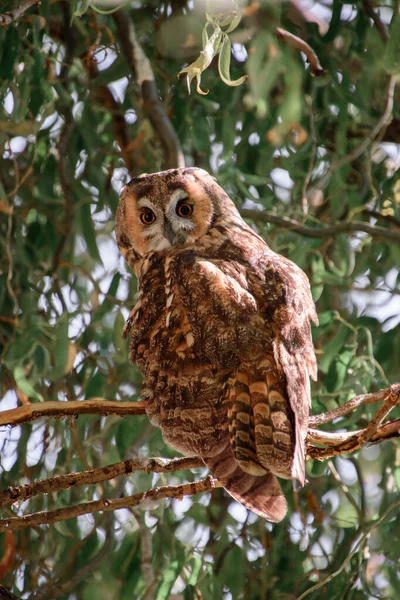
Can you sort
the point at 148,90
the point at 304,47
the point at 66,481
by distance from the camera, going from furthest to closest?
the point at 304,47 → the point at 148,90 → the point at 66,481

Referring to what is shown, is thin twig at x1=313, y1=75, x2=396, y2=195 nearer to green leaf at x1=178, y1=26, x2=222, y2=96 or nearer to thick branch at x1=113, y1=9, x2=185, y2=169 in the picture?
thick branch at x1=113, y1=9, x2=185, y2=169

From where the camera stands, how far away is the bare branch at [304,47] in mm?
2631

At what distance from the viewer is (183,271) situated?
70.5 inches

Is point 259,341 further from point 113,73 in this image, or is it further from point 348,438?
point 113,73

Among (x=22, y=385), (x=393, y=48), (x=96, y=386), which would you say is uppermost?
(x=393, y=48)

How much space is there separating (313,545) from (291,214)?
962 mm

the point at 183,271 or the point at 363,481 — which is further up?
the point at 183,271

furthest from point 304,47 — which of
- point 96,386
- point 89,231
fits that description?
point 96,386

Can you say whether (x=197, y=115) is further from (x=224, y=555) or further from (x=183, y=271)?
(x=224, y=555)

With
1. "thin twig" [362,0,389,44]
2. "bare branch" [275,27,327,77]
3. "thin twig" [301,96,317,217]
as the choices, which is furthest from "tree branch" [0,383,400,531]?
"thin twig" [362,0,389,44]

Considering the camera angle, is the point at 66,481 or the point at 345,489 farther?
the point at 345,489

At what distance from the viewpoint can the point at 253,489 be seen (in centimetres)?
158

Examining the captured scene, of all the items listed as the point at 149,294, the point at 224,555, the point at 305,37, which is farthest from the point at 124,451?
the point at 305,37

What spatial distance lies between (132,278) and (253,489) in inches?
A: 46.0
